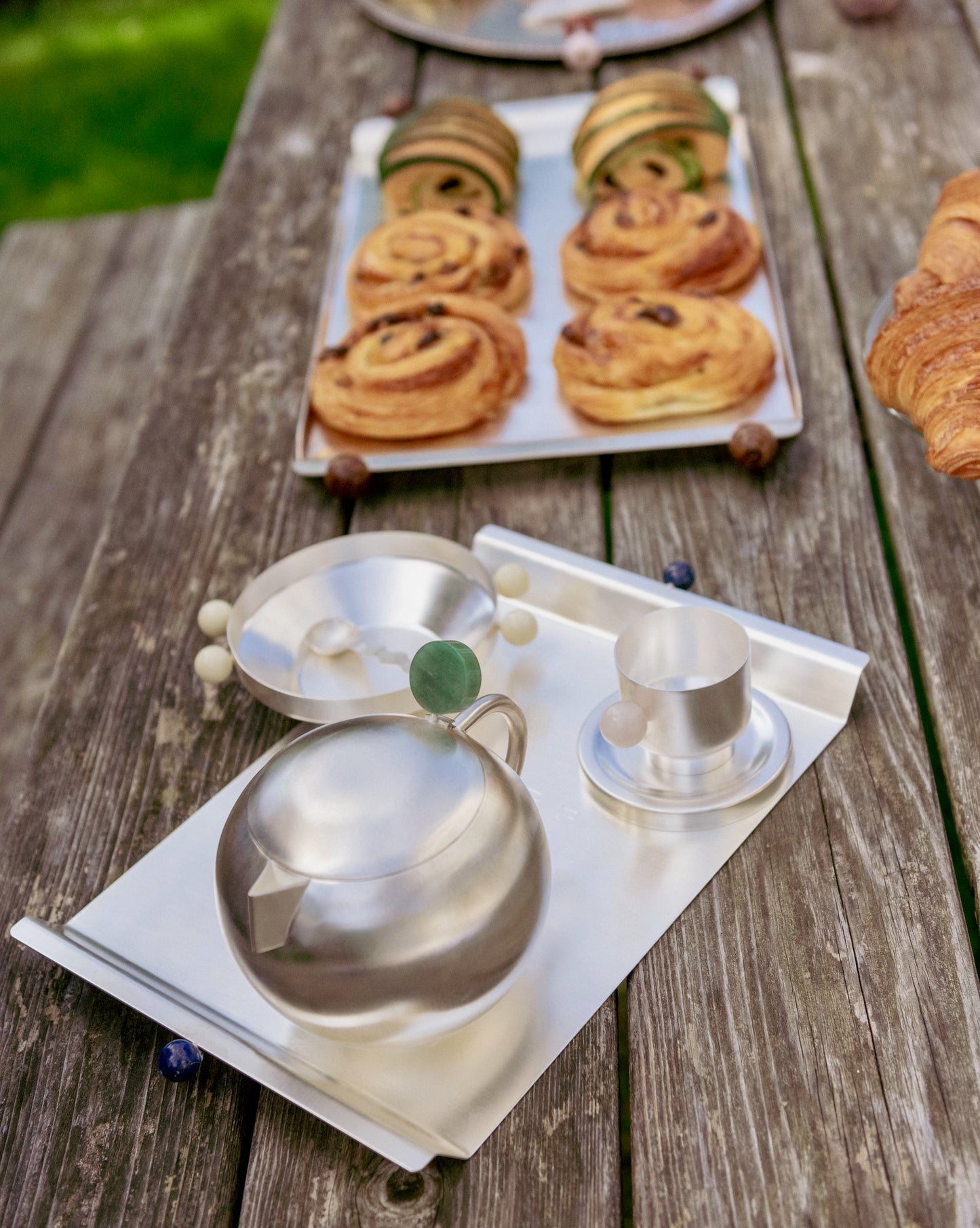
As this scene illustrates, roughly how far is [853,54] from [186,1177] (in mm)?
1520

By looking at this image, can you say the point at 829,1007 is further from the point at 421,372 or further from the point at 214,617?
the point at 421,372

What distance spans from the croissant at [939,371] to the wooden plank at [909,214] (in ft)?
0.27

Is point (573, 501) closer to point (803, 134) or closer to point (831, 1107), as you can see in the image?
point (831, 1107)

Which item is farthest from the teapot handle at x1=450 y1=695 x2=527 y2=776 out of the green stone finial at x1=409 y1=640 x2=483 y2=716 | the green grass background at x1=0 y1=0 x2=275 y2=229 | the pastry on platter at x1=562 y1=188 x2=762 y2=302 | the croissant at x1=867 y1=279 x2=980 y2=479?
the green grass background at x1=0 y1=0 x2=275 y2=229

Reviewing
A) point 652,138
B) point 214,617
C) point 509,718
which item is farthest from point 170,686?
point 652,138

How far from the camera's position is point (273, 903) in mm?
540

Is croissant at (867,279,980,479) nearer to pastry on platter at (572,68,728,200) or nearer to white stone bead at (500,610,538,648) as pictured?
white stone bead at (500,610,538,648)

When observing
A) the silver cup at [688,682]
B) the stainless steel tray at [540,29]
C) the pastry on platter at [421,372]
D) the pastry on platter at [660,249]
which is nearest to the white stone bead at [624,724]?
the silver cup at [688,682]

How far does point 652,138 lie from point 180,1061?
1078 mm

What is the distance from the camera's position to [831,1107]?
57cm

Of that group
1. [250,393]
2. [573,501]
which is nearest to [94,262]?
[250,393]

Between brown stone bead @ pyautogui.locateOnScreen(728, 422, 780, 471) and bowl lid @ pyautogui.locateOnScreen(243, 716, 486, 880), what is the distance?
1.60 ft

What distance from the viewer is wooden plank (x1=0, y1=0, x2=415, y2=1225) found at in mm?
607

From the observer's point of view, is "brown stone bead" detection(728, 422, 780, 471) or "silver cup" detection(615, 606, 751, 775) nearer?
"silver cup" detection(615, 606, 751, 775)
